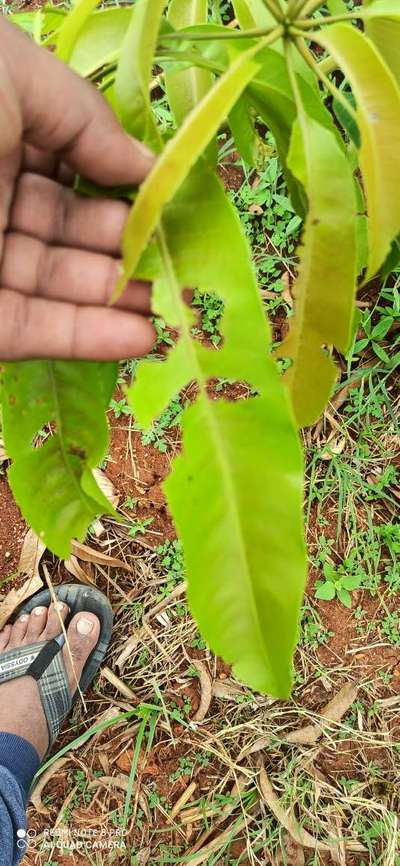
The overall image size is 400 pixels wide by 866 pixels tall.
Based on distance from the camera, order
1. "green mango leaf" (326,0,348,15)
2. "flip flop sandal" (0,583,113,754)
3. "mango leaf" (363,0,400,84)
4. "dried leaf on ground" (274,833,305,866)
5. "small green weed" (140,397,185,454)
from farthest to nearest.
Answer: "flip flop sandal" (0,583,113,754) < "small green weed" (140,397,185,454) < "dried leaf on ground" (274,833,305,866) < "green mango leaf" (326,0,348,15) < "mango leaf" (363,0,400,84)

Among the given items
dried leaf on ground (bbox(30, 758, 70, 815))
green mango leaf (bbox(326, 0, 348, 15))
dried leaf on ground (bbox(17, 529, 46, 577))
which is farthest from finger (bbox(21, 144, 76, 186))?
dried leaf on ground (bbox(30, 758, 70, 815))

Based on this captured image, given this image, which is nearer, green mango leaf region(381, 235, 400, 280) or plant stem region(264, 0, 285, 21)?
plant stem region(264, 0, 285, 21)

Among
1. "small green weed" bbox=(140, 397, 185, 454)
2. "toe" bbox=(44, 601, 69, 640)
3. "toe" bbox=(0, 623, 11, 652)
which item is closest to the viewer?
"small green weed" bbox=(140, 397, 185, 454)

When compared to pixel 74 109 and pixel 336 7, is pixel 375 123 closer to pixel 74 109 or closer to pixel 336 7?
pixel 74 109

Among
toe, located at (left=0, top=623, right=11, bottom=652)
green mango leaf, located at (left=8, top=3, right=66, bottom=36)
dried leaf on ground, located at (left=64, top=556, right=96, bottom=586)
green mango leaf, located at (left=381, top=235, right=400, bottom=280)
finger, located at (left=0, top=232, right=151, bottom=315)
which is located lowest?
toe, located at (left=0, top=623, right=11, bottom=652)

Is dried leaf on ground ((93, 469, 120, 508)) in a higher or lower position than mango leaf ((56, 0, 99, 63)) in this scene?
lower

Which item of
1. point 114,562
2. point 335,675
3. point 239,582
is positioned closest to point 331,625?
point 335,675

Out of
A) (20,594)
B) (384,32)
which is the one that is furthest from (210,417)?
(20,594)

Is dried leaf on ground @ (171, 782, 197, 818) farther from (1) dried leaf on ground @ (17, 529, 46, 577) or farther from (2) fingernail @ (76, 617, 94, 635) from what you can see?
(1) dried leaf on ground @ (17, 529, 46, 577)
